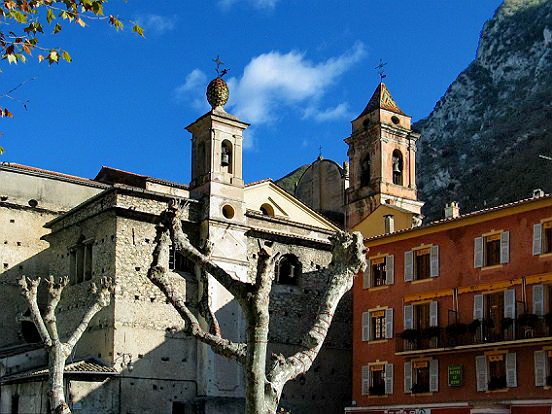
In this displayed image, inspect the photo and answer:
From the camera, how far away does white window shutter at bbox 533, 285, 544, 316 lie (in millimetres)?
29766

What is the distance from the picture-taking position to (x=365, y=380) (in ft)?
116

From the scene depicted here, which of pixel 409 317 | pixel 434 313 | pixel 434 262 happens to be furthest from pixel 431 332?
pixel 434 262

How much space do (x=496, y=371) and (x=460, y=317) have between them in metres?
2.34

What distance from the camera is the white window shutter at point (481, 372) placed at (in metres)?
31.1

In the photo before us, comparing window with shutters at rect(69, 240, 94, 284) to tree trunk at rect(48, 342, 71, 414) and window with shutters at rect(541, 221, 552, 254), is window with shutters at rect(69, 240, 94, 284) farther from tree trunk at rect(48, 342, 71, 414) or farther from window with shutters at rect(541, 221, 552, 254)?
window with shutters at rect(541, 221, 552, 254)

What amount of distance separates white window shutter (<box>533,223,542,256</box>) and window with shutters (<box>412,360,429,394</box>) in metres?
5.85

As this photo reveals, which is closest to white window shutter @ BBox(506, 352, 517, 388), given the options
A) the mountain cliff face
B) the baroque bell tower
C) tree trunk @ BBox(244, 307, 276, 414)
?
the baroque bell tower

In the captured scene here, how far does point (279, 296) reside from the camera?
3591 centimetres

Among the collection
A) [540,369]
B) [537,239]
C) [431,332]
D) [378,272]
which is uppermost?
[537,239]

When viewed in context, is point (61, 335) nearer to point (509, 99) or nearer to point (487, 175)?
point (487, 175)

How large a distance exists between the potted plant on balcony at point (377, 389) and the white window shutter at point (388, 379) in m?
0.21

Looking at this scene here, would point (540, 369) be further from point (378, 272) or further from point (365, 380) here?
point (378, 272)

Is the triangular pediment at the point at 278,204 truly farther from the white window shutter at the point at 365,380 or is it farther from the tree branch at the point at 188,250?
the tree branch at the point at 188,250

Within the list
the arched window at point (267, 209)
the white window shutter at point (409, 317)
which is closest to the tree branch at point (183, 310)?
the white window shutter at point (409, 317)
